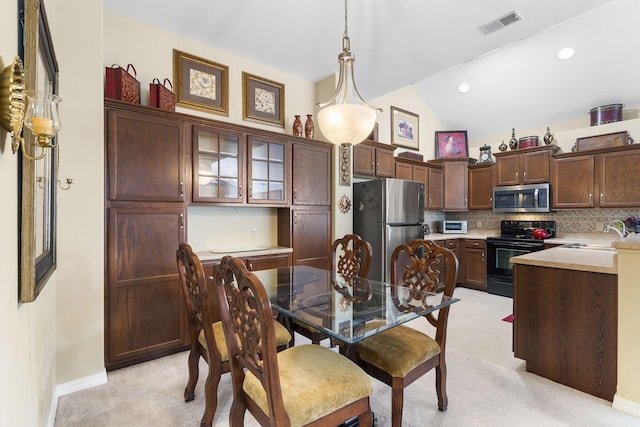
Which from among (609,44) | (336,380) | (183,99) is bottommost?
(336,380)

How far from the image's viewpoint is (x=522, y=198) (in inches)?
187

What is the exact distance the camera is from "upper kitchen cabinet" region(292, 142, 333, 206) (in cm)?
349

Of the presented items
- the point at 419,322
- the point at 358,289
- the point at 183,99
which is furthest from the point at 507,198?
the point at 183,99

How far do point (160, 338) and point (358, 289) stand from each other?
176 centimetres

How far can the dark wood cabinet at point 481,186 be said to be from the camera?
5.18 meters

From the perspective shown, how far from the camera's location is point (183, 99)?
10.0ft

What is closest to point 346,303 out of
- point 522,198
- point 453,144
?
point 522,198

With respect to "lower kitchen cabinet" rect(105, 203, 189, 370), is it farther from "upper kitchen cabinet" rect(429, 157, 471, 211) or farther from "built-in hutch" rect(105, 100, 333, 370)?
"upper kitchen cabinet" rect(429, 157, 471, 211)

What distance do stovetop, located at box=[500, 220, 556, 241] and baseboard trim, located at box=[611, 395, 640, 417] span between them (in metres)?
3.03

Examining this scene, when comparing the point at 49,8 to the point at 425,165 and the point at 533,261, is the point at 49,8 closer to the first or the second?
the point at 533,261

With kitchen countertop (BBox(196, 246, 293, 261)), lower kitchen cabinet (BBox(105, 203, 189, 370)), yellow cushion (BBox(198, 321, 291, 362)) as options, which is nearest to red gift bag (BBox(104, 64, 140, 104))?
lower kitchen cabinet (BBox(105, 203, 189, 370))

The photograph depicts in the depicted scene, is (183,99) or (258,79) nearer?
(183,99)

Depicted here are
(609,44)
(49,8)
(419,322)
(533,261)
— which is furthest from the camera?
(609,44)

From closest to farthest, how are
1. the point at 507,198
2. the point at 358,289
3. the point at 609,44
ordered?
the point at 358,289 → the point at 609,44 → the point at 507,198
